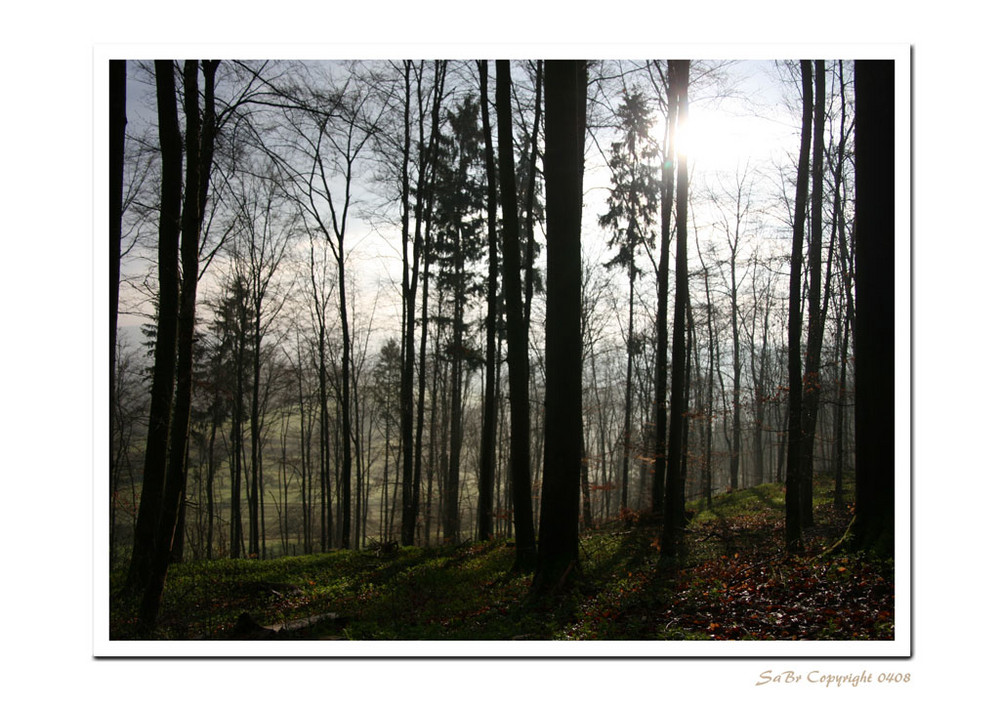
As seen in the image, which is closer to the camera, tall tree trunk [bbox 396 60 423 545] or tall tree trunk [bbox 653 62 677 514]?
tall tree trunk [bbox 653 62 677 514]

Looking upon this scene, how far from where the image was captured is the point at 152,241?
6609 millimetres

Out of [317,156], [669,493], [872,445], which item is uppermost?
[317,156]

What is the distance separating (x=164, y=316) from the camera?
4.94 metres

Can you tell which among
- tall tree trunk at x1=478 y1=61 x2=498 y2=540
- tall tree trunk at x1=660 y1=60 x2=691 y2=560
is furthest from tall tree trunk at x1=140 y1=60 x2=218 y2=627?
tall tree trunk at x1=660 y1=60 x2=691 y2=560

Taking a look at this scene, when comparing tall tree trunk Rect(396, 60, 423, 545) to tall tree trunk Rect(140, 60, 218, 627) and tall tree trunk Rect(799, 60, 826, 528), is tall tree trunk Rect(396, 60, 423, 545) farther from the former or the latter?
tall tree trunk Rect(799, 60, 826, 528)

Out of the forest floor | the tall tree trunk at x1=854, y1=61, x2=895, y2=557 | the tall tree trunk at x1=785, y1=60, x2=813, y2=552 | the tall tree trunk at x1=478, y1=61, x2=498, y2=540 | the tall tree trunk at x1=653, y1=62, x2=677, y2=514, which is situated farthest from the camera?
the tall tree trunk at x1=653, y1=62, x2=677, y2=514

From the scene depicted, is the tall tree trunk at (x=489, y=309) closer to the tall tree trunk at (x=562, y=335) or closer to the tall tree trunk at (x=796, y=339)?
the tall tree trunk at (x=562, y=335)

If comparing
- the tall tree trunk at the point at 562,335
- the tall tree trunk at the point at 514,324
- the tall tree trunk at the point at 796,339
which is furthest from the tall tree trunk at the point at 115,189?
the tall tree trunk at the point at 796,339

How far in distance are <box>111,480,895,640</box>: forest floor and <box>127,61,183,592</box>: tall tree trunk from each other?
0.81 m

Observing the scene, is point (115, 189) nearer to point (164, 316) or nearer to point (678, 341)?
point (164, 316)

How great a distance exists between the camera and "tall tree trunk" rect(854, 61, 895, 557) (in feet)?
14.7
